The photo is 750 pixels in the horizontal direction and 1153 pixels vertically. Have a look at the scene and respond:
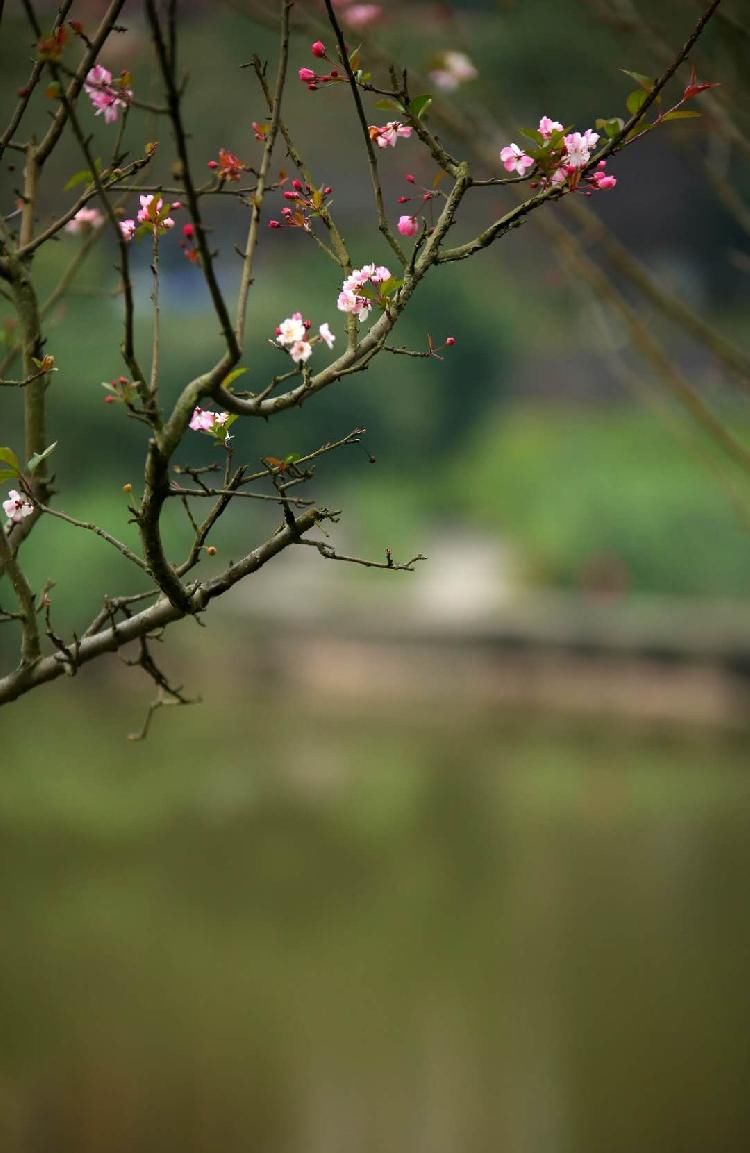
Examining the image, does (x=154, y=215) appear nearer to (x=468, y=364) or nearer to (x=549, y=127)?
(x=549, y=127)

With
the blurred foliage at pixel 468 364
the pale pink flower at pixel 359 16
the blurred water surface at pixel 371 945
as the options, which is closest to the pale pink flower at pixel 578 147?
the pale pink flower at pixel 359 16

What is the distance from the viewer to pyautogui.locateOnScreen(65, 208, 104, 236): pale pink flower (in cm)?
102

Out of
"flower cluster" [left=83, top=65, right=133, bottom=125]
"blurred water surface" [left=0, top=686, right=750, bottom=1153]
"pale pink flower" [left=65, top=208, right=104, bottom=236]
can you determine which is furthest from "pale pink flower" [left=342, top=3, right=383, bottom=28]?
"blurred water surface" [left=0, top=686, right=750, bottom=1153]

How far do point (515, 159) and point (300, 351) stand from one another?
0.17 m

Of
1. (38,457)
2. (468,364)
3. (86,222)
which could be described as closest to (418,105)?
(38,457)

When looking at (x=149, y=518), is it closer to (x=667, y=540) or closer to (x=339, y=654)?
(x=339, y=654)

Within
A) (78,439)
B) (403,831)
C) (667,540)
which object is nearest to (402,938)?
(403,831)

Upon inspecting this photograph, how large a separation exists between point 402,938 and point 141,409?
7.01ft

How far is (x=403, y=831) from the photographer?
3252 millimetres

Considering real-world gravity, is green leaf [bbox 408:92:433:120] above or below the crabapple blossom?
above

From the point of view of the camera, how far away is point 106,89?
72cm

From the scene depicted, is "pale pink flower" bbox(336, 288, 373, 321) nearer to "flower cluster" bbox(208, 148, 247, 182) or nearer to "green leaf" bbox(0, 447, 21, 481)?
"flower cluster" bbox(208, 148, 247, 182)

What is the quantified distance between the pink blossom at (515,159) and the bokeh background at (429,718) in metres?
0.45

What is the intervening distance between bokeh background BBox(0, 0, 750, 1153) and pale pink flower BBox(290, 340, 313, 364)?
469 mm
